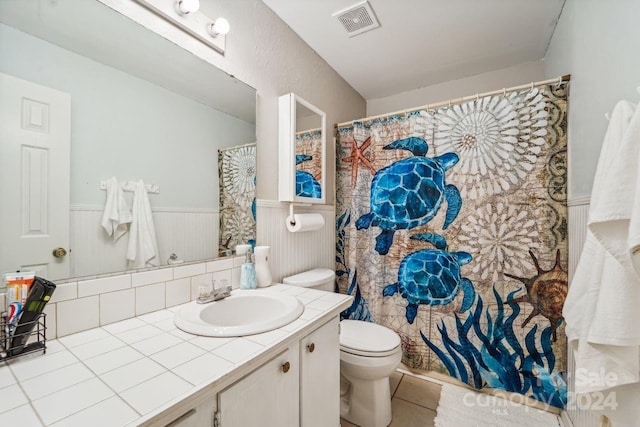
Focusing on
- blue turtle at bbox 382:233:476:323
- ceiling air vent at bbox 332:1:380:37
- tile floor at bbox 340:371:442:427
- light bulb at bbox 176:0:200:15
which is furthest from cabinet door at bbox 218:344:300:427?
ceiling air vent at bbox 332:1:380:37

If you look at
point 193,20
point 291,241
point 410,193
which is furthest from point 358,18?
point 291,241

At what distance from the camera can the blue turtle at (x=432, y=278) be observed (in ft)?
5.65

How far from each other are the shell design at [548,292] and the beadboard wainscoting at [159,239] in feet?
5.73

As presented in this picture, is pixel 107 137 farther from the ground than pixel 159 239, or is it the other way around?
pixel 107 137

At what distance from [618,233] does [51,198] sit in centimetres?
158

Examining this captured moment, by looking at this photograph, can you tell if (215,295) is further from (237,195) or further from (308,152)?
(308,152)

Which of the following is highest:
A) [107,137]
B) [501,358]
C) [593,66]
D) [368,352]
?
[593,66]

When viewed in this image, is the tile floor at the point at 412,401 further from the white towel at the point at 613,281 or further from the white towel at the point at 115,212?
the white towel at the point at 115,212

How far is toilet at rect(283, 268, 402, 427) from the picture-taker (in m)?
1.41

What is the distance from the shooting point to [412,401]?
65.2 inches

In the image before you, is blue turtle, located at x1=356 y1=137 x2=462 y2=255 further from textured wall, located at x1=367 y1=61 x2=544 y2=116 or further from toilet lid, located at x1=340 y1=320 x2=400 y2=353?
textured wall, located at x1=367 y1=61 x2=544 y2=116

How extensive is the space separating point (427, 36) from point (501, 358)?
212 centimetres

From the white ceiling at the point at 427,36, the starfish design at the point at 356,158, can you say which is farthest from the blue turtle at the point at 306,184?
the white ceiling at the point at 427,36

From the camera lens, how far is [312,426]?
40.8 inches
